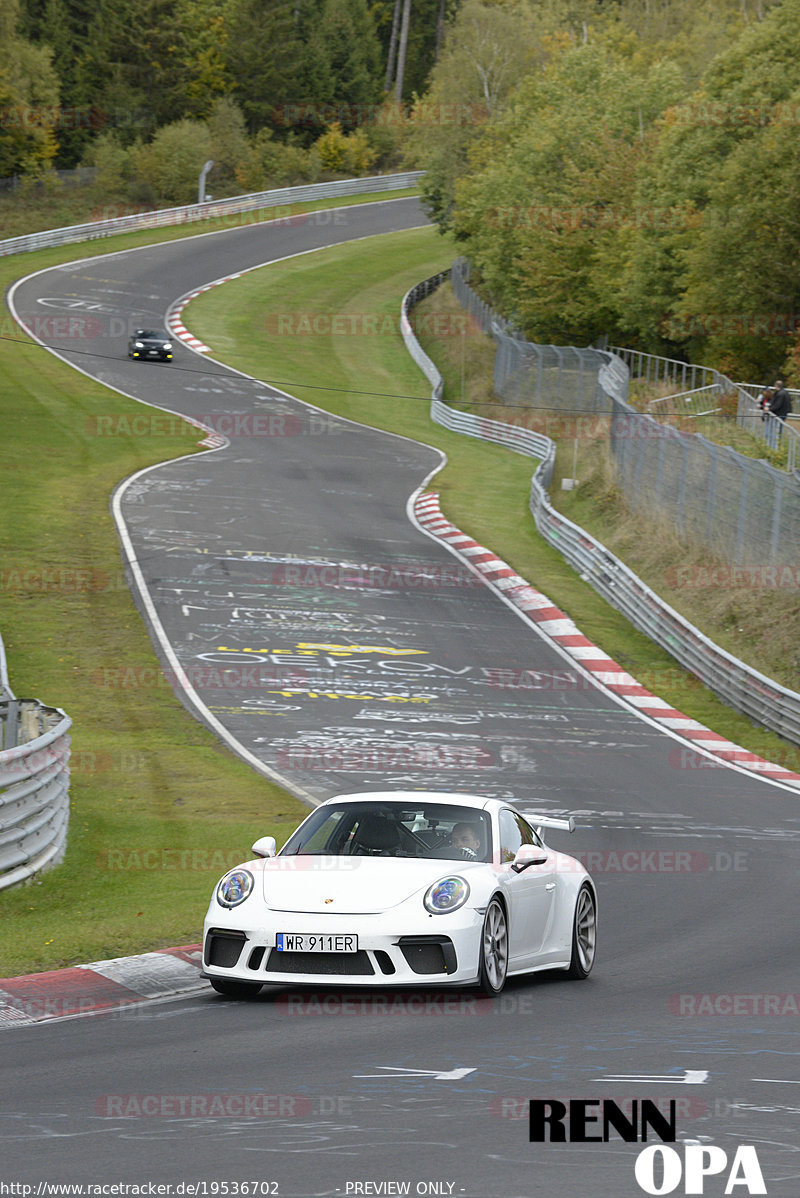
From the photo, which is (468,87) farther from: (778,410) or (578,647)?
(578,647)

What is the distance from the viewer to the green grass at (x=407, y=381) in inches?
1123

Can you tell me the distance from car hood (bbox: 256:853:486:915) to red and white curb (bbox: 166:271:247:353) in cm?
5380

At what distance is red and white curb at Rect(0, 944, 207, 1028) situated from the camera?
28.8 ft

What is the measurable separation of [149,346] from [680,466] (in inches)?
1186

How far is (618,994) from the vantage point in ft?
31.4

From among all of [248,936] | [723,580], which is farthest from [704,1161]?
[723,580]

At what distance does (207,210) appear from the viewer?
92.7 metres

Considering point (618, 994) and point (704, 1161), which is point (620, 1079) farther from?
point (618, 994)

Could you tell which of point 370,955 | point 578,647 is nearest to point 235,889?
point 370,955

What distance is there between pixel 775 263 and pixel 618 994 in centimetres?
3705

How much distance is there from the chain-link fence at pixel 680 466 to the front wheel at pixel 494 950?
690 inches

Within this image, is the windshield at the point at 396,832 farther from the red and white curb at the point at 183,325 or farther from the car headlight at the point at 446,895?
the red and white curb at the point at 183,325

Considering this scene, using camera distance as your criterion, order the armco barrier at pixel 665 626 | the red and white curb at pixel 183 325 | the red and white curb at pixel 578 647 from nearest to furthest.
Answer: the red and white curb at pixel 578 647
the armco barrier at pixel 665 626
the red and white curb at pixel 183 325

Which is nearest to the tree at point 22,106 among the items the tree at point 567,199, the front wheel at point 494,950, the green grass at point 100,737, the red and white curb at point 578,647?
the tree at point 567,199
